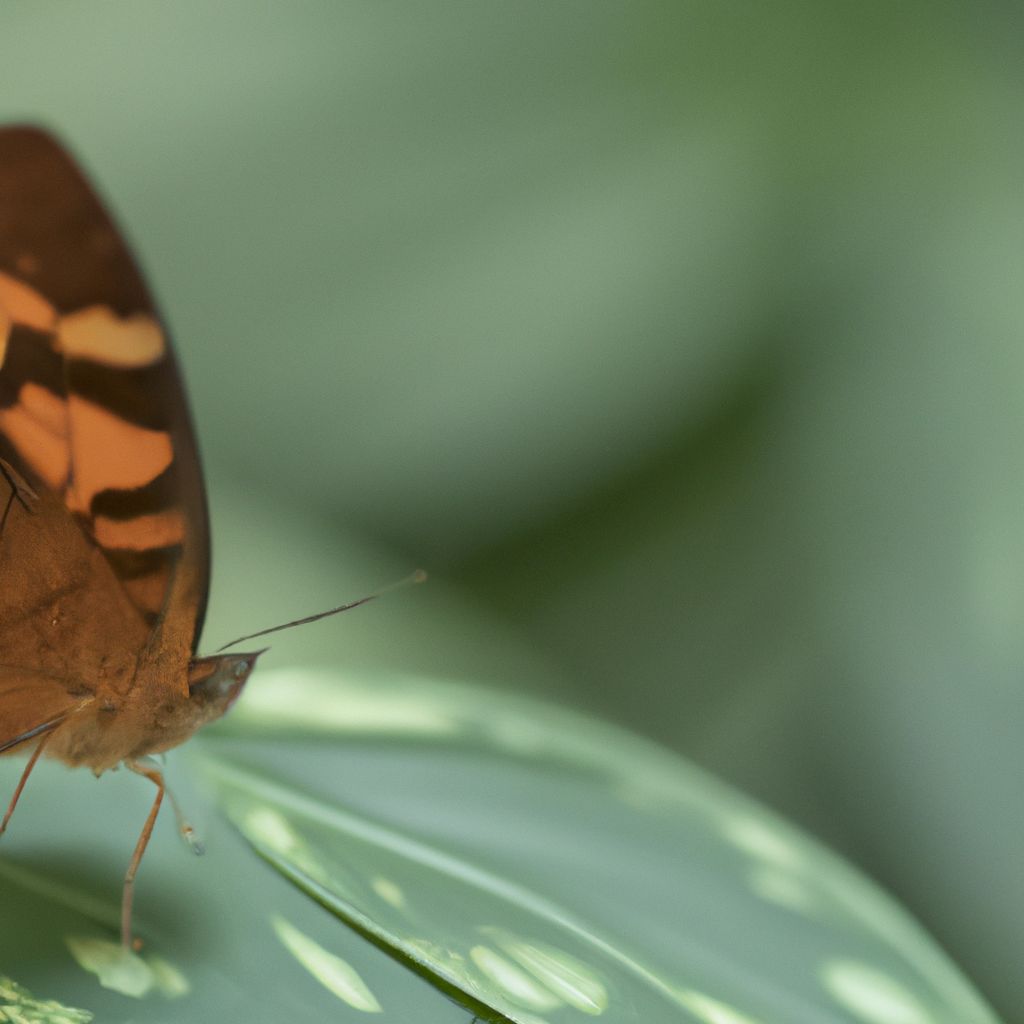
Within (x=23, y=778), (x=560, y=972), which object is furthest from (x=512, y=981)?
(x=23, y=778)

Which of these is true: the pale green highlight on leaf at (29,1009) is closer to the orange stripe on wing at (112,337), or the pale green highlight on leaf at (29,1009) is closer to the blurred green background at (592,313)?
the orange stripe on wing at (112,337)

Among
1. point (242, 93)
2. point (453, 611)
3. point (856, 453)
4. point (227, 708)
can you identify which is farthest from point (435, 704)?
point (242, 93)

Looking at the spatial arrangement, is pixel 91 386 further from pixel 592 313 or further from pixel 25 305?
pixel 592 313

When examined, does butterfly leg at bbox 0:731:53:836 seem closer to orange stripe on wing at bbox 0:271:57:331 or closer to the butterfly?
the butterfly

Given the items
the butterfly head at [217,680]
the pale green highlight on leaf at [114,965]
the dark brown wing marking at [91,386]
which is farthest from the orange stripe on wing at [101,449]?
the pale green highlight on leaf at [114,965]

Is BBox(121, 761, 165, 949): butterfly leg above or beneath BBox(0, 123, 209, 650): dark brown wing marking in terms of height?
beneath

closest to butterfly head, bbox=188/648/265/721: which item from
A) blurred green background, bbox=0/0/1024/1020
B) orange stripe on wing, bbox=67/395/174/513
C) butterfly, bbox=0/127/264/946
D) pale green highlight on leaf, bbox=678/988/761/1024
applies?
butterfly, bbox=0/127/264/946

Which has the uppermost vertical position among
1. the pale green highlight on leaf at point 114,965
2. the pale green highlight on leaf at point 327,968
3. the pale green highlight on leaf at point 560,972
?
the pale green highlight on leaf at point 560,972

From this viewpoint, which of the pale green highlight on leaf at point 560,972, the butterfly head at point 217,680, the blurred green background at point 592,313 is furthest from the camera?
the blurred green background at point 592,313
